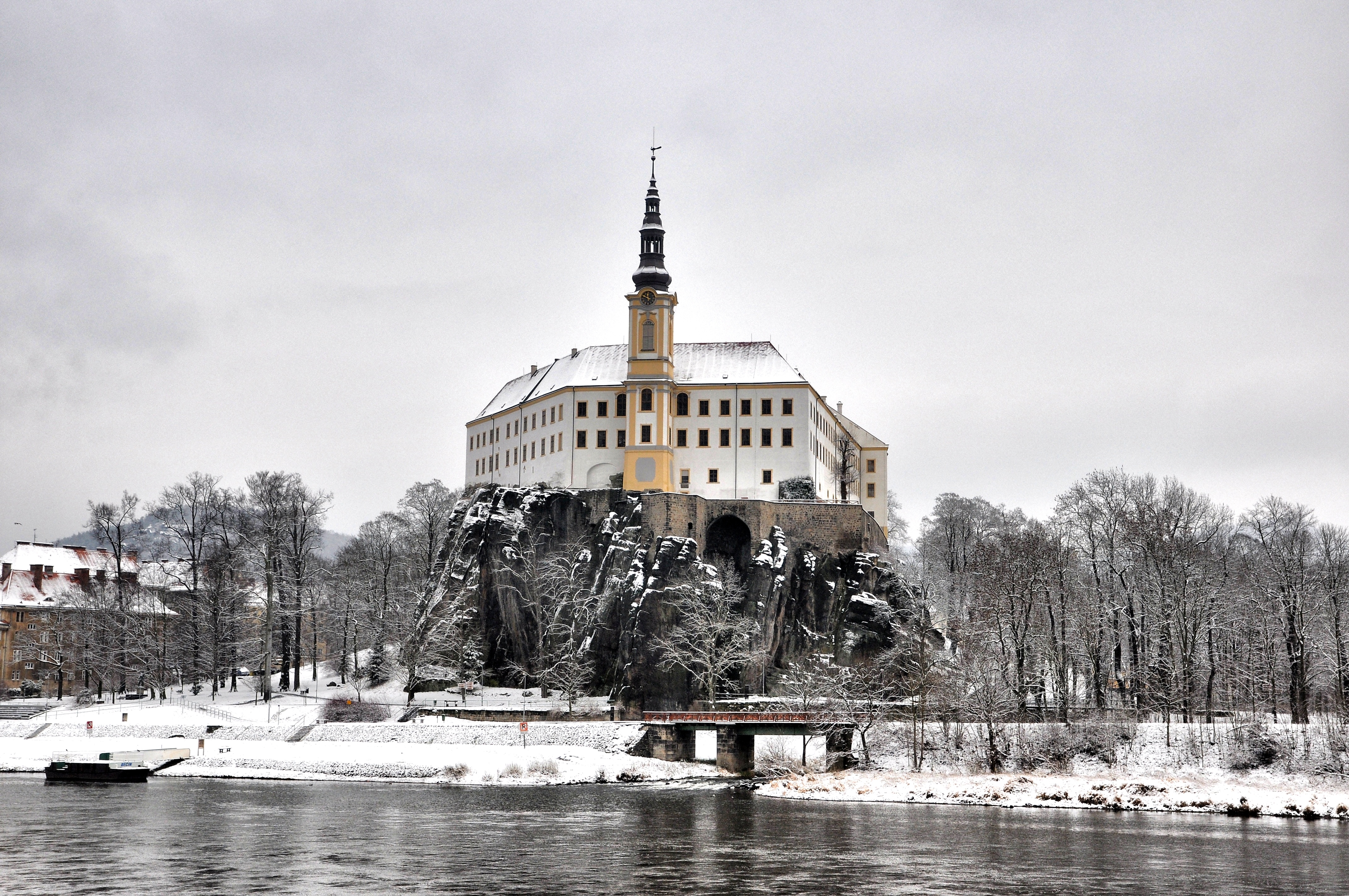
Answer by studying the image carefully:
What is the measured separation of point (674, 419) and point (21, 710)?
47.3 m

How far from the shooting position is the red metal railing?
64062 mm

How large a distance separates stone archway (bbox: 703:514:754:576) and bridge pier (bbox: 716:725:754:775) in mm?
20362

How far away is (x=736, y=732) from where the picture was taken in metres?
65.6

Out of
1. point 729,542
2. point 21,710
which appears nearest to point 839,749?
point 729,542

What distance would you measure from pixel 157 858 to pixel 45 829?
8.07 meters

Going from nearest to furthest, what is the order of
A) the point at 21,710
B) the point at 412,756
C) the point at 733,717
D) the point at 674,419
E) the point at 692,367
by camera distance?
the point at 412,756
the point at 733,717
the point at 21,710
the point at 674,419
the point at 692,367

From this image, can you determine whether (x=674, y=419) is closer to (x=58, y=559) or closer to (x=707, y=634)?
(x=707, y=634)

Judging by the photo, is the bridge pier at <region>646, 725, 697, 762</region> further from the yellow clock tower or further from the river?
the yellow clock tower

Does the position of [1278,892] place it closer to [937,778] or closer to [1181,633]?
[937,778]

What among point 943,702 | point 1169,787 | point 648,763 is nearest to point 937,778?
point 943,702

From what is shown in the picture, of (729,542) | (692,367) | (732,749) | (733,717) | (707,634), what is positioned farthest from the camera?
(692,367)

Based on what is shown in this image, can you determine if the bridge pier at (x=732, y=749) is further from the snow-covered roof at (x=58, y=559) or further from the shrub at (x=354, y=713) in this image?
the snow-covered roof at (x=58, y=559)

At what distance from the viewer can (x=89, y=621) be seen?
85.6 m

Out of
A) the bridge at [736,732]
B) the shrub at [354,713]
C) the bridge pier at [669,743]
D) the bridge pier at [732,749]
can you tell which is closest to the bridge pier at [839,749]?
the bridge at [736,732]
